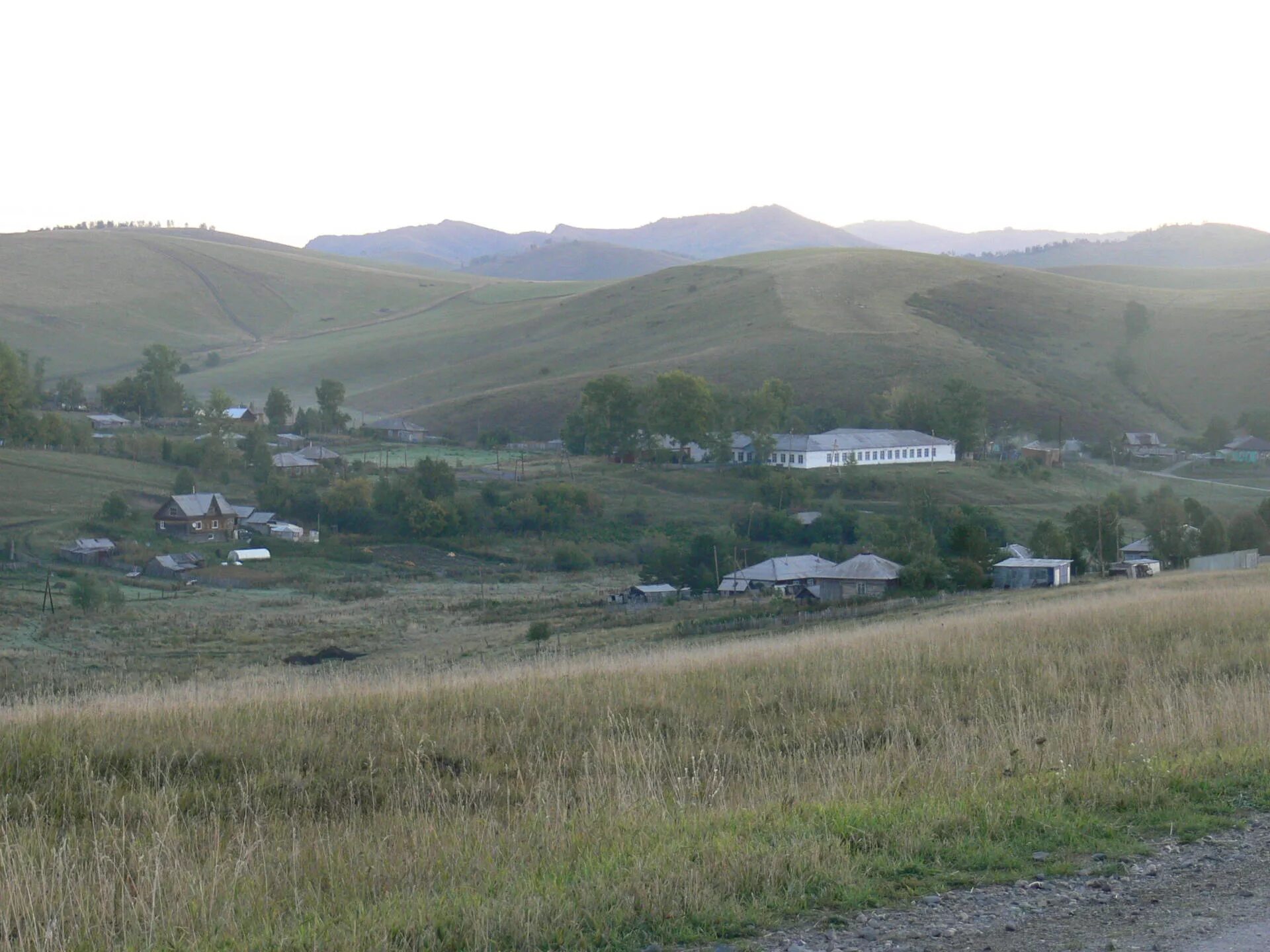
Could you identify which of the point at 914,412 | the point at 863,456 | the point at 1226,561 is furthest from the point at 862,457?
the point at 1226,561

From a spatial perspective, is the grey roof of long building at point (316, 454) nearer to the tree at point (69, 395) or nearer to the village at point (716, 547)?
the village at point (716, 547)

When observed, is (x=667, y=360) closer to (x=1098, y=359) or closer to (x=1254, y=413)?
(x=1098, y=359)

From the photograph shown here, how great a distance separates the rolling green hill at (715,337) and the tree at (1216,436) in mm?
6904

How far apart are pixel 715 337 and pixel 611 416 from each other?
3614 cm

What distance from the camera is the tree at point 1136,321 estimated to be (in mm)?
112438

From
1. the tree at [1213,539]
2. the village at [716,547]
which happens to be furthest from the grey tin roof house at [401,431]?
the tree at [1213,539]

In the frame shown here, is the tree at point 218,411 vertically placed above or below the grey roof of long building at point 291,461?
above

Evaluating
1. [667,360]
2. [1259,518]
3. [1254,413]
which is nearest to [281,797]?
[1259,518]

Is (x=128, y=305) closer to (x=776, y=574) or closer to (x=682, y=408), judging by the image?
(x=682, y=408)

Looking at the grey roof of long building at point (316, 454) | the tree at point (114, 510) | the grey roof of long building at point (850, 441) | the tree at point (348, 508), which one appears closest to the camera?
the tree at point (114, 510)

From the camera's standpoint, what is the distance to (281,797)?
8055mm

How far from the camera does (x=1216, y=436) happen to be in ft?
278

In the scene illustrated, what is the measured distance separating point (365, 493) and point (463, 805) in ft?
215

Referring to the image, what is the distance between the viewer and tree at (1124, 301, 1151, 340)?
112438 mm
